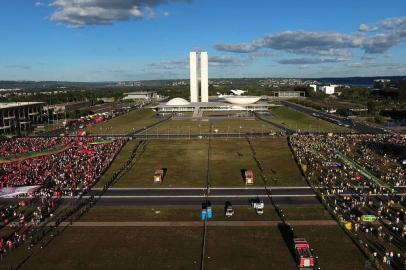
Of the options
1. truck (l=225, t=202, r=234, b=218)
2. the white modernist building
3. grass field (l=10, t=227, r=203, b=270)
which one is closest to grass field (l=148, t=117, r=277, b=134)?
the white modernist building

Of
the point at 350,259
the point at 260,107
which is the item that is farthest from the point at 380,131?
the point at 350,259

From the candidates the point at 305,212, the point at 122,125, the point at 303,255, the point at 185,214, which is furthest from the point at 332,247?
the point at 122,125

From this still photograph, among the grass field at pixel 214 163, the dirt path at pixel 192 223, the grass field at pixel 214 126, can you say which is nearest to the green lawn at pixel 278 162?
the grass field at pixel 214 163

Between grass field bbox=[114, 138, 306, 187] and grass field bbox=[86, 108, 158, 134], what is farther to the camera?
grass field bbox=[86, 108, 158, 134]

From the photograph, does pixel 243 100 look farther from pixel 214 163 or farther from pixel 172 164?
pixel 172 164

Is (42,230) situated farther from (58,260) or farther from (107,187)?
(107,187)

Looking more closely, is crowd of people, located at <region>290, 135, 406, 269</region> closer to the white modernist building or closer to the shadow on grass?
the shadow on grass
